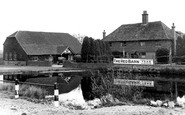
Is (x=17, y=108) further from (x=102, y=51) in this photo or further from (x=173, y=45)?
(x=173, y=45)

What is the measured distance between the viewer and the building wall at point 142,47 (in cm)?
4162

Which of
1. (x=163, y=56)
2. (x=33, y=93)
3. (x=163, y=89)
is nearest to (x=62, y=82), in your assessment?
(x=33, y=93)

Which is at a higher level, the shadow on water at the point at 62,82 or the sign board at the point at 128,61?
the sign board at the point at 128,61

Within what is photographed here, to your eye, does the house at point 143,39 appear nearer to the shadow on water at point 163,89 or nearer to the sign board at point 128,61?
the shadow on water at point 163,89

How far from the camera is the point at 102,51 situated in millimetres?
40469

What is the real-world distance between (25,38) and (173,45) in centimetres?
2915

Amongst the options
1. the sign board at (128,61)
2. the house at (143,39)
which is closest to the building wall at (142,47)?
the house at (143,39)

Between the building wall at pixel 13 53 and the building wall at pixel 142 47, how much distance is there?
61.0 ft

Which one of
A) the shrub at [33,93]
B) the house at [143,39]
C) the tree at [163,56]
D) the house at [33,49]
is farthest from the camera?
the house at [33,49]

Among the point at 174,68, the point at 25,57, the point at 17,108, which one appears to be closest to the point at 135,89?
the point at 17,108

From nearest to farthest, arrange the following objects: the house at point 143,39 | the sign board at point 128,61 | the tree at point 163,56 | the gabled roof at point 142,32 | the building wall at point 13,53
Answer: the sign board at point 128,61 → the tree at point 163,56 → the house at point 143,39 → the gabled roof at point 142,32 → the building wall at point 13,53

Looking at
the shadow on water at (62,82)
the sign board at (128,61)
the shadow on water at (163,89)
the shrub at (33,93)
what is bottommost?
the shadow on water at (163,89)

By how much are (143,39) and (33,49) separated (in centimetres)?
2128

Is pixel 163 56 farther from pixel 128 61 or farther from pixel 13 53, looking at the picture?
pixel 13 53
